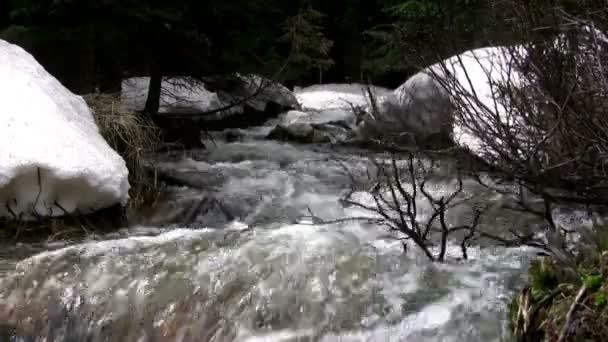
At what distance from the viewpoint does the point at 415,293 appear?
3797 millimetres

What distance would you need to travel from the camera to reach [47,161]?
4973mm

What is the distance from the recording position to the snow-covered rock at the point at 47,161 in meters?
4.97

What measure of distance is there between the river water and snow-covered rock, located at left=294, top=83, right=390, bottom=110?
32.4 feet

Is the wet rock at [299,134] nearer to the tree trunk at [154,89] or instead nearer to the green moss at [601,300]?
the tree trunk at [154,89]

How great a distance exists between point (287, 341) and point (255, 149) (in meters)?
6.14

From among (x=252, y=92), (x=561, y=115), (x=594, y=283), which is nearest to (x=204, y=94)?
(x=252, y=92)

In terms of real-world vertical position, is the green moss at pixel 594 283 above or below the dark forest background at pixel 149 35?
below

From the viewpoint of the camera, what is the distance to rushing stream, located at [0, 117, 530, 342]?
11.8 ft

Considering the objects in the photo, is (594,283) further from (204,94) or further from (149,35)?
(204,94)

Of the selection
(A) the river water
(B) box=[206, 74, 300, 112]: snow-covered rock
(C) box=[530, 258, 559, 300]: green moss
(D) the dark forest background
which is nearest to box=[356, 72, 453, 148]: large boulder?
(D) the dark forest background

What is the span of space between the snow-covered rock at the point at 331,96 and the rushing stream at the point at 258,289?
32.5 feet

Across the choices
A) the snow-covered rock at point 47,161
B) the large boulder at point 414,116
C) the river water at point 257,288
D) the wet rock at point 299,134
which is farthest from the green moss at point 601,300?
the wet rock at point 299,134

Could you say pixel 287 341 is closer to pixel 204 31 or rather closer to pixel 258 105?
pixel 204 31

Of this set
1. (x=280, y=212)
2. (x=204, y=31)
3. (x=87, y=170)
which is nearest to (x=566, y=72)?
(x=280, y=212)
